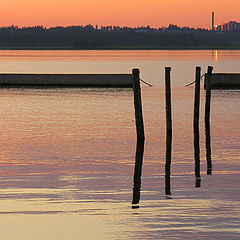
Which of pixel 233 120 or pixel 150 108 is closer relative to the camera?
pixel 233 120

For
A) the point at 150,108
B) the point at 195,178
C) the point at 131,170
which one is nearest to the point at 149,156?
the point at 131,170

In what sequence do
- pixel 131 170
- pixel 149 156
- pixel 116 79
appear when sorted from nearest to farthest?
1. pixel 131 170
2. pixel 149 156
3. pixel 116 79

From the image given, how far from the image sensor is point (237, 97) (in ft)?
192

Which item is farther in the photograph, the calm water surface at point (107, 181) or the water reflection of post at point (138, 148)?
the water reflection of post at point (138, 148)

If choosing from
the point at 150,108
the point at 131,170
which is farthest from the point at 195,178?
the point at 150,108

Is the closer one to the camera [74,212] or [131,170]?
[74,212]

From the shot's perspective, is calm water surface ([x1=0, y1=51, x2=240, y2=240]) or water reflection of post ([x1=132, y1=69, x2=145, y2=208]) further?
water reflection of post ([x1=132, y1=69, x2=145, y2=208])

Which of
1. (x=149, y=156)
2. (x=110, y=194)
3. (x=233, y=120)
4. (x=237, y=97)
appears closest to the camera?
(x=110, y=194)

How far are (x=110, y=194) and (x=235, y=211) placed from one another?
11.0 feet

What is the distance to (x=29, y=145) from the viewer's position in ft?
93.5

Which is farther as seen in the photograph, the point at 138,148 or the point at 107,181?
the point at 138,148

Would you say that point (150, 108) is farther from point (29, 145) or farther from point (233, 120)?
point (29, 145)

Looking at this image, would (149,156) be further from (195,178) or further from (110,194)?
(110,194)

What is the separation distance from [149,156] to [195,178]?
4.99 metres
